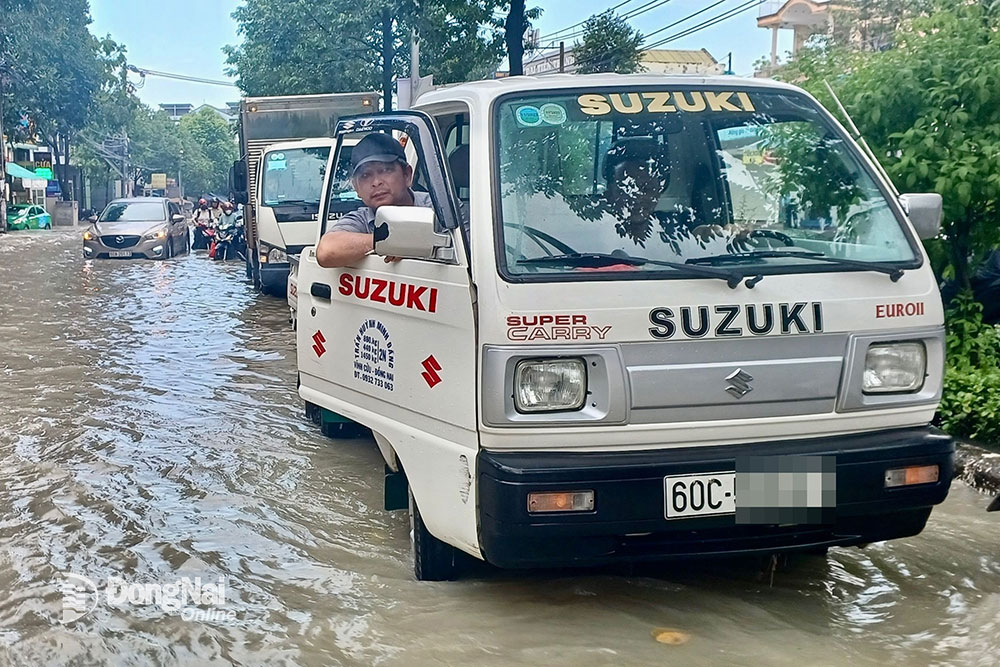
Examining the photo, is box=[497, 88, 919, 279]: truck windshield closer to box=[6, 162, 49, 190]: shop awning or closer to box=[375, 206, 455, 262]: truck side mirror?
box=[375, 206, 455, 262]: truck side mirror

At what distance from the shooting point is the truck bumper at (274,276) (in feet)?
48.1

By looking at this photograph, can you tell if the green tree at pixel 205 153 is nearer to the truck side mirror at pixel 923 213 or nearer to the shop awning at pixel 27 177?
the shop awning at pixel 27 177

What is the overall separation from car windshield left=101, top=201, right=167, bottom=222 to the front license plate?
2213cm

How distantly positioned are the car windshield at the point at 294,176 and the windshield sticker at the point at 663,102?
10.6m

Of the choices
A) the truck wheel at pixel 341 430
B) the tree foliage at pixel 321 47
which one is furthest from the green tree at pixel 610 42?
the truck wheel at pixel 341 430

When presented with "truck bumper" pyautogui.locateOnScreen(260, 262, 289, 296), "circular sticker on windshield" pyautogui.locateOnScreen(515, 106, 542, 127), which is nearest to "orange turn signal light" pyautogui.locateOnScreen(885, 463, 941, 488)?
"circular sticker on windshield" pyautogui.locateOnScreen(515, 106, 542, 127)

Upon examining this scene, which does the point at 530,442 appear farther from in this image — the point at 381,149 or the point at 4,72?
the point at 4,72

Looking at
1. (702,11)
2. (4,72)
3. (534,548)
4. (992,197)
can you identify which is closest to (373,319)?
(534,548)

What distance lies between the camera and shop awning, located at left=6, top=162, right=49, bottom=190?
49509 mm

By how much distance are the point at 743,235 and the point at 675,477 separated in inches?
38.1

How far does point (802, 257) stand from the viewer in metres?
3.80

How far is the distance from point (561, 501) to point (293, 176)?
1174 centimetres

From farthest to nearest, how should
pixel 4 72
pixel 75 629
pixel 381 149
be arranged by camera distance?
pixel 4 72, pixel 381 149, pixel 75 629

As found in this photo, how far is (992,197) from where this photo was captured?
627 centimetres
